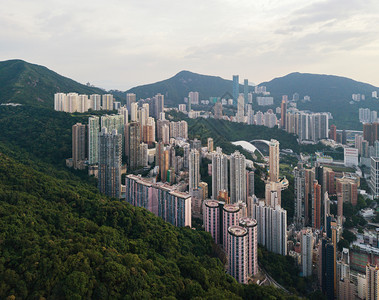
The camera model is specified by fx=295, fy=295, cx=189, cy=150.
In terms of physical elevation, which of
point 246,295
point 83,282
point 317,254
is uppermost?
point 83,282

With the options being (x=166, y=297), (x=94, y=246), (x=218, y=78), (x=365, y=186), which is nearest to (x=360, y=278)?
(x=166, y=297)

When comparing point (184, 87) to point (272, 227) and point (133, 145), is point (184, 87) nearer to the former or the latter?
point (133, 145)

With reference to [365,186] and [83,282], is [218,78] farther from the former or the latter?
[83,282]

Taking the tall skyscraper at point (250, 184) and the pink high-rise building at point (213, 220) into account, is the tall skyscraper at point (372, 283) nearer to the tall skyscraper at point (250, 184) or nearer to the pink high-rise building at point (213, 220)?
the pink high-rise building at point (213, 220)

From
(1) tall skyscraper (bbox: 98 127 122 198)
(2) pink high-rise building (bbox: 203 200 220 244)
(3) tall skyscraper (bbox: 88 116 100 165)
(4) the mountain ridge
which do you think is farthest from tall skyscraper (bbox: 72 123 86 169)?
(2) pink high-rise building (bbox: 203 200 220 244)

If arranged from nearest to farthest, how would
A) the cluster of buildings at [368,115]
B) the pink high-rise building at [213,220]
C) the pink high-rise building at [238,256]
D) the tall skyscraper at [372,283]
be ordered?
the tall skyscraper at [372,283] → the pink high-rise building at [238,256] → the pink high-rise building at [213,220] → the cluster of buildings at [368,115]

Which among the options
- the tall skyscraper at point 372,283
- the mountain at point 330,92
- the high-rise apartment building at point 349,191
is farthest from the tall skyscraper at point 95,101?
the mountain at point 330,92
